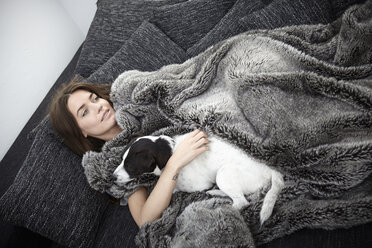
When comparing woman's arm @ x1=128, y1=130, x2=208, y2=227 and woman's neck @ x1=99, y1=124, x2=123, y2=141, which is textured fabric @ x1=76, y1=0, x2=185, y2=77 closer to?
woman's neck @ x1=99, y1=124, x2=123, y2=141

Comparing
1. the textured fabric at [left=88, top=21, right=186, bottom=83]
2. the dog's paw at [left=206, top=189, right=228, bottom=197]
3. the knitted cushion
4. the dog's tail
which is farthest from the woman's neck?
the knitted cushion

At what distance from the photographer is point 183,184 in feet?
4.39

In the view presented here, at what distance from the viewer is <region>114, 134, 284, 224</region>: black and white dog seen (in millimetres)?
1147

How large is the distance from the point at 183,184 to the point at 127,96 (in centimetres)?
61

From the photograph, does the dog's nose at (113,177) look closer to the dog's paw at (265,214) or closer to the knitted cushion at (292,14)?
the dog's paw at (265,214)

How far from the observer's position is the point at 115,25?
2.12m

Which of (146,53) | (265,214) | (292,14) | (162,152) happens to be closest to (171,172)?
(162,152)

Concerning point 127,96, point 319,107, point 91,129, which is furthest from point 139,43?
point 319,107

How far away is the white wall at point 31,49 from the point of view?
2.07 m

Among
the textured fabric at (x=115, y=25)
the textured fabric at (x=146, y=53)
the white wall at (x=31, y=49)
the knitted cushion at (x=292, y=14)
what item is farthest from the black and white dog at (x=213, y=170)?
the white wall at (x=31, y=49)

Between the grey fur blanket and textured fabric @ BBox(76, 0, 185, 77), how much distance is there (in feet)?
2.33

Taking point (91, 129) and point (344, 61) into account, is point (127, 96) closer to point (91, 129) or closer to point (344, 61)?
point (91, 129)

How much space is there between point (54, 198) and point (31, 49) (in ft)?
5.24

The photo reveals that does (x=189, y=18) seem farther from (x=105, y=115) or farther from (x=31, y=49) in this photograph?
(x=31, y=49)
